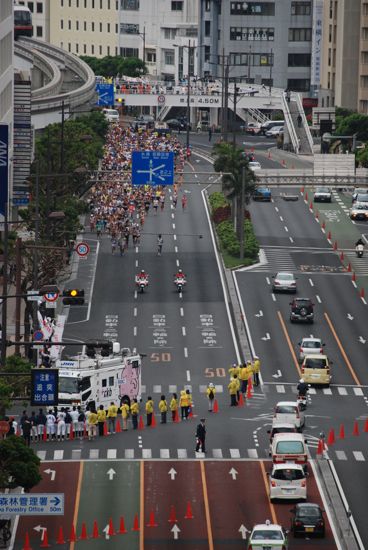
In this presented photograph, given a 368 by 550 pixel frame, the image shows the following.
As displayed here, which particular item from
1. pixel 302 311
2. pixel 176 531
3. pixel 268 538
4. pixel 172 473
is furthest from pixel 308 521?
pixel 302 311

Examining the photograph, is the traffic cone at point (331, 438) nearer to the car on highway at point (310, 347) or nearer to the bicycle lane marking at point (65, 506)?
the bicycle lane marking at point (65, 506)

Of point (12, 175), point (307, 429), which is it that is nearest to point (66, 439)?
point (307, 429)

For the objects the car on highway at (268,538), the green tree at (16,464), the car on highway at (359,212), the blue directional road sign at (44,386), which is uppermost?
the blue directional road sign at (44,386)

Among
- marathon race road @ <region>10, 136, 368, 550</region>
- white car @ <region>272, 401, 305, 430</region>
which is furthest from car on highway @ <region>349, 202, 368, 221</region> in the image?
white car @ <region>272, 401, 305, 430</region>

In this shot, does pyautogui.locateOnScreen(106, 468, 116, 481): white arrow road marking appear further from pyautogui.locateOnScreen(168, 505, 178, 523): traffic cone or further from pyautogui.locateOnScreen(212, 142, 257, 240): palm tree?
pyautogui.locateOnScreen(212, 142, 257, 240): palm tree

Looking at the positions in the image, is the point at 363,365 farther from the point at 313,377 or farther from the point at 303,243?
the point at 303,243

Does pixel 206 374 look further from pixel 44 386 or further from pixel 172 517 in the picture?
pixel 44 386

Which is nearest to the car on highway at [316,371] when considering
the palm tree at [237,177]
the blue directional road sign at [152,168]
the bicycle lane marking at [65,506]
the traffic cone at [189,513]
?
the bicycle lane marking at [65,506]
